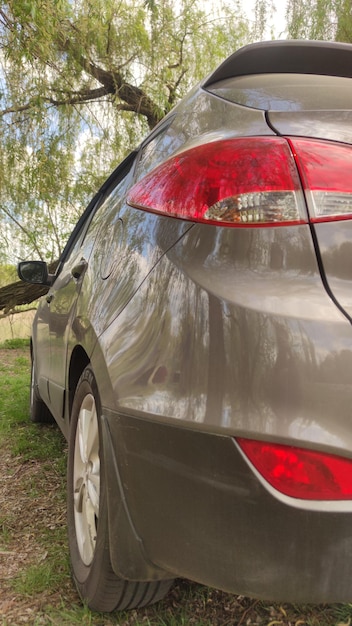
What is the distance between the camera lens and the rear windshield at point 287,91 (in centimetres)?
143

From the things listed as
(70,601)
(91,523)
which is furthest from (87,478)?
(70,601)

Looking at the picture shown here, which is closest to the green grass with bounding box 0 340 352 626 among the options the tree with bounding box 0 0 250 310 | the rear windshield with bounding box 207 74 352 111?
the rear windshield with bounding box 207 74 352 111

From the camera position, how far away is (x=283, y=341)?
113 centimetres

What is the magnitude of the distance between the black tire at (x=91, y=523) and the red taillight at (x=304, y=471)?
2.02 ft

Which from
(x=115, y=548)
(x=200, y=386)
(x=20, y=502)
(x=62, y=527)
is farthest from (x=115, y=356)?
(x=20, y=502)

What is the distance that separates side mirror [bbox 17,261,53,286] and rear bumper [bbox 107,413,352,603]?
2561 millimetres

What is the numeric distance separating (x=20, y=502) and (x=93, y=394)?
132 centimetres

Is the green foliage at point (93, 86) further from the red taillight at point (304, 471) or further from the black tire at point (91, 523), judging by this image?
the red taillight at point (304, 471)

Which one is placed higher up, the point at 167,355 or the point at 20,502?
the point at 167,355

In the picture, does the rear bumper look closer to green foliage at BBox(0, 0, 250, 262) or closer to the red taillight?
the red taillight

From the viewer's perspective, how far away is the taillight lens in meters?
1.20

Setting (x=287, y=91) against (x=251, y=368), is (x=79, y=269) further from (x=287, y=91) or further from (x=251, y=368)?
(x=251, y=368)

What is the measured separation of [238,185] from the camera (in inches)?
49.8

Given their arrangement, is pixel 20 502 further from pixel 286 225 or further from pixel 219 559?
pixel 286 225
